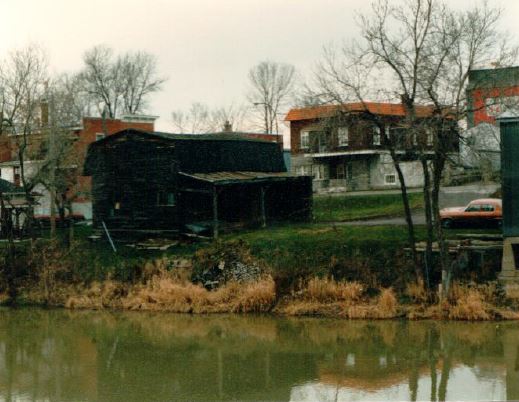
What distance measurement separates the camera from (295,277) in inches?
1198

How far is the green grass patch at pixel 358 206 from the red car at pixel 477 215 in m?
5.63

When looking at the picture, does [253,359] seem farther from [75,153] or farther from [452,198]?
[75,153]

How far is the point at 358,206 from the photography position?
4566 centimetres

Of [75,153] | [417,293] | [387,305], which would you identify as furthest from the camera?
[75,153]

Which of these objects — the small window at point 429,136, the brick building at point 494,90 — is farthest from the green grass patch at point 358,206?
the brick building at point 494,90

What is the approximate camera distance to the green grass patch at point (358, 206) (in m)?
41.3

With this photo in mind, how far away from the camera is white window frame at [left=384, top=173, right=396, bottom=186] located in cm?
5512

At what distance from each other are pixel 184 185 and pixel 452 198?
1449 centimetres

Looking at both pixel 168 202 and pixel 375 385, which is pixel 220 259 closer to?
pixel 168 202

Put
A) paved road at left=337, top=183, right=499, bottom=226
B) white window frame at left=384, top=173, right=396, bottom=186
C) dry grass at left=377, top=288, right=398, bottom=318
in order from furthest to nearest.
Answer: white window frame at left=384, top=173, right=396, bottom=186
paved road at left=337, top=183, right=499, bottom=226
dry grass at left=377, top=288, right=398, bottom=318

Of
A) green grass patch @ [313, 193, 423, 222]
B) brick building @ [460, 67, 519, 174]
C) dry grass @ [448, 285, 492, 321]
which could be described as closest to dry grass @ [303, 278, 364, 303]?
dry grass @ [448, 285, 492, 321]

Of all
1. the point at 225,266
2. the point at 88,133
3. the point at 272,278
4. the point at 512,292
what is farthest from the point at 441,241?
the point at 88,133

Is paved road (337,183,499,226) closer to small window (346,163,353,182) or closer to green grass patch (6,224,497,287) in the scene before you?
green grass patch (6,224,497,287)

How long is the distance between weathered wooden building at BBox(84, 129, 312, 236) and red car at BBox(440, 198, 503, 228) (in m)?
8.99
